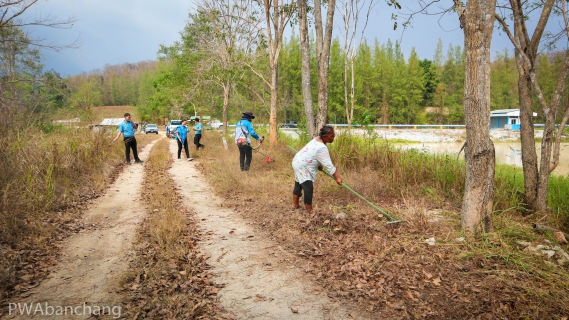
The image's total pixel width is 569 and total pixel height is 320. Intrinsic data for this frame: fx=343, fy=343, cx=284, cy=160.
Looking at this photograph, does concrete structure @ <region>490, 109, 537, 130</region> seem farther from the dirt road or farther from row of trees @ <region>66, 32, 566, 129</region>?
the dirt road

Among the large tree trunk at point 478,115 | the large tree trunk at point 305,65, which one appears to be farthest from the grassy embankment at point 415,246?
the large tree trunk at point 305,65

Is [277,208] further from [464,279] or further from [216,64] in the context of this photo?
[216,64]

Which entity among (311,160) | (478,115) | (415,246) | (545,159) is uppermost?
(478,115)

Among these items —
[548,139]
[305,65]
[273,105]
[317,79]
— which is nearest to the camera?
[548,139]

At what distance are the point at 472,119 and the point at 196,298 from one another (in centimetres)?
428

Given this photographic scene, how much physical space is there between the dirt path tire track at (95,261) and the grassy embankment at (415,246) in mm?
2119

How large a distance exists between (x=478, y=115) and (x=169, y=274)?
4578 mm

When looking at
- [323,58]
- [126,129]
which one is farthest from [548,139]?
[126,129]

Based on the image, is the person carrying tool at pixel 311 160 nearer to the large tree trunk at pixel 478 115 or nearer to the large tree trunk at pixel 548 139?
the large tree trunk at pixel 478 115

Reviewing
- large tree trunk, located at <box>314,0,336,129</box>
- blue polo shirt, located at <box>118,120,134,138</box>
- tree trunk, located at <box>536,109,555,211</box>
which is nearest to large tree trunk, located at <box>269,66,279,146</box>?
large tree trunk, located at <box>314,0,336,129</box>

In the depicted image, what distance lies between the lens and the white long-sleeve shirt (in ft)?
19.4

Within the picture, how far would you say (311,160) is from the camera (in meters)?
6.00

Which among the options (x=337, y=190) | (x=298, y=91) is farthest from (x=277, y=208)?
(x=298, y=91)

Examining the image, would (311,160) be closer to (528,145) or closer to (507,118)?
(528,145)
